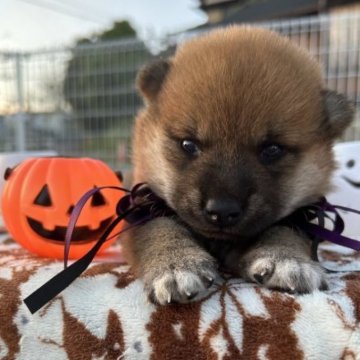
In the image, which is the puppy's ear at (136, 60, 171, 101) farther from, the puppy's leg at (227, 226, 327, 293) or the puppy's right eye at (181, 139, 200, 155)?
the puppy's leg at (227, 226, 327, 293)

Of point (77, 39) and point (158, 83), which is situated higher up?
point (77, 39)

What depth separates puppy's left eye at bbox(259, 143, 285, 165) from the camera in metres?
1.63

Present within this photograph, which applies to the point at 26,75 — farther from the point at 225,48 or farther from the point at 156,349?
the point at 156,349

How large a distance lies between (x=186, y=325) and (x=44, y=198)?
1.05 meters

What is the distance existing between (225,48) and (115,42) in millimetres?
4181

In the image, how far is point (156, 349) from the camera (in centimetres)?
138

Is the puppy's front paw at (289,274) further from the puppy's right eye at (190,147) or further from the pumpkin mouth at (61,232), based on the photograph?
the pumpkin mouth at (61,232)

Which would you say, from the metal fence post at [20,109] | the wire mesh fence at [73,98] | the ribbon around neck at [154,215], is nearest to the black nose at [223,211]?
the ribbon around neck at [154,215]

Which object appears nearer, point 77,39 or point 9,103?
point 9,103

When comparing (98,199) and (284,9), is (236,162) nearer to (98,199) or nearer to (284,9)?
(98,199)

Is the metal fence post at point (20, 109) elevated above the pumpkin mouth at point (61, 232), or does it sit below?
above

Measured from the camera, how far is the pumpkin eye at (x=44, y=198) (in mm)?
2154

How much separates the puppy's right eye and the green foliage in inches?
159

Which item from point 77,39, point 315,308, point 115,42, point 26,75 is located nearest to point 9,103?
point 26,75
